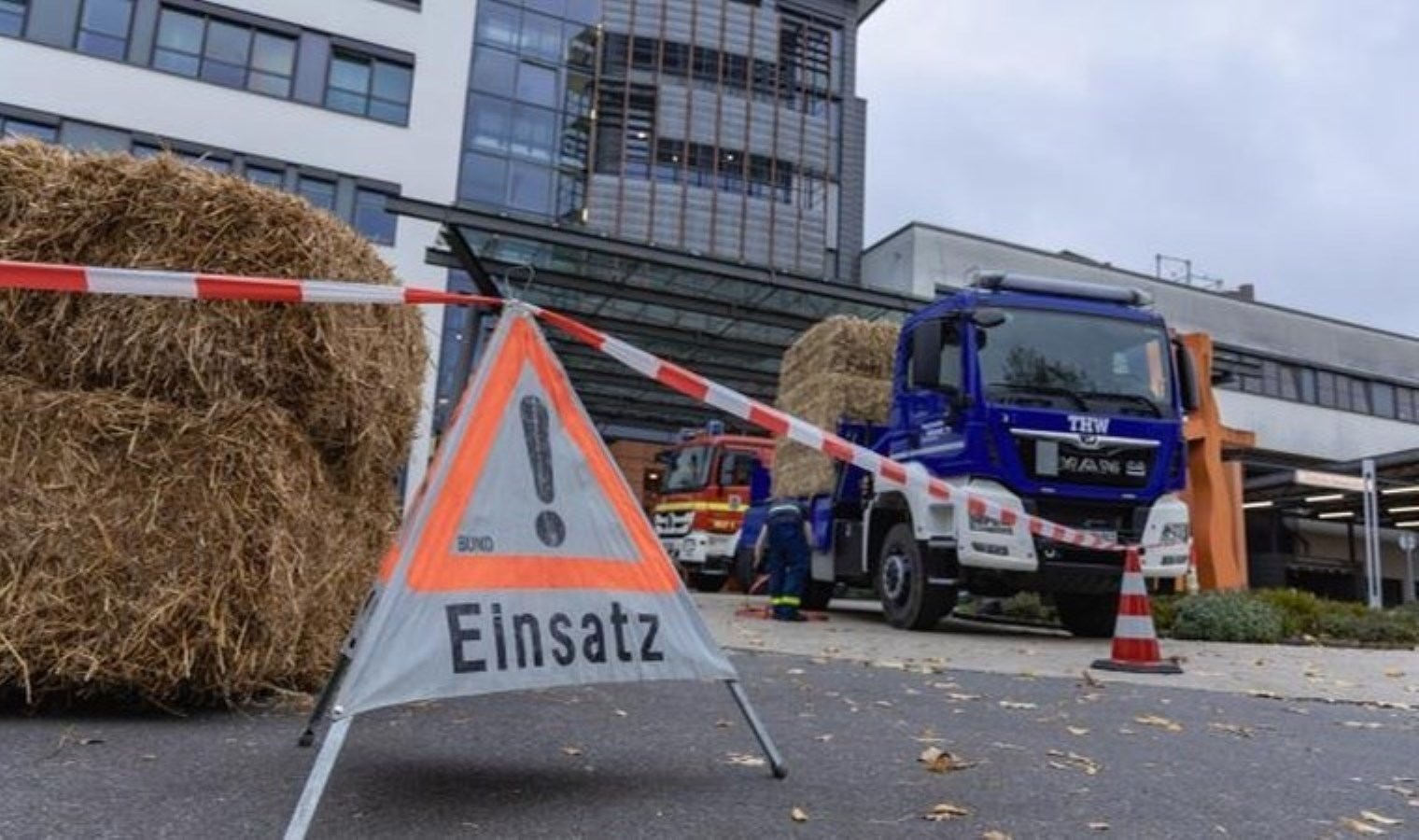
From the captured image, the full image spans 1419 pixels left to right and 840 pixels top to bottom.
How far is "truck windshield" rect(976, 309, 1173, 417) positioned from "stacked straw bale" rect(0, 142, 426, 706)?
5.87 meters

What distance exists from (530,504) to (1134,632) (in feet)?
18.6

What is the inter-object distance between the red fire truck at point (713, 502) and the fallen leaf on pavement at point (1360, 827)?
44.0ft

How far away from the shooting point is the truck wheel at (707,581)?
1806cm

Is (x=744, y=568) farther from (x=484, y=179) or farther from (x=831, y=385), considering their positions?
(x=484, y=179)

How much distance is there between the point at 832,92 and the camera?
1291 inches

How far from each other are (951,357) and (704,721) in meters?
5.32

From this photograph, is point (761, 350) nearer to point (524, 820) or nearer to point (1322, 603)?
point (1322, 603)

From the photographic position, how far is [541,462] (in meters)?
3.64

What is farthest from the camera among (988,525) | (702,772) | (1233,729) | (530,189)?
(530,189)

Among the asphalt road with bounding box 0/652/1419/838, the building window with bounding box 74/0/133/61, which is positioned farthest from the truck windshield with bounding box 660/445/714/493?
the building window with bounding box 74/0/133/61

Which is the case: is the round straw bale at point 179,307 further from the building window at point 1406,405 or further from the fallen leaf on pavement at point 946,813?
the building window at point 1406,405

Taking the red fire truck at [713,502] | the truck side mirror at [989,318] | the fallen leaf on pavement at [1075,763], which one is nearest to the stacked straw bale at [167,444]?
the fallen leaf on pavement at [1075,763]

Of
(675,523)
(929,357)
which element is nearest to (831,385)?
(929,357)

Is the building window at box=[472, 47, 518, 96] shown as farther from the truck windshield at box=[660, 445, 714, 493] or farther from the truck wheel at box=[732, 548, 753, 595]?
the truck wheel at box=[732, 548, 753, 595]
